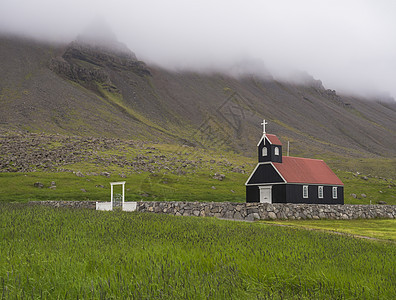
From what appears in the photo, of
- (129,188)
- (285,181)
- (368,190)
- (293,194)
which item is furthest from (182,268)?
(368,190)

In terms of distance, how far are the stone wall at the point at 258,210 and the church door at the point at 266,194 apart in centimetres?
639

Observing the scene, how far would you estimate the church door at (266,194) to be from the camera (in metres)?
44.5

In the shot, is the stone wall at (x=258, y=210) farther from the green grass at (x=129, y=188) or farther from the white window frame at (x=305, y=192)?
the green grass at (x=129, y=188)

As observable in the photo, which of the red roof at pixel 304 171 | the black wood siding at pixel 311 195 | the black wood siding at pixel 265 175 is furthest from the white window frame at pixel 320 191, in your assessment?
the black wood siding at pixel 265 175

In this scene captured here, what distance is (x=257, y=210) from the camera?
35.0 m

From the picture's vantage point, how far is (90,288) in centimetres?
694

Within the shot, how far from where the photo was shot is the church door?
44.5m

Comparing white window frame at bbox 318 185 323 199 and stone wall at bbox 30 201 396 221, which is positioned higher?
white window frame at bbox 318 185 323 199

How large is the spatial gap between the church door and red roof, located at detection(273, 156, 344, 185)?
2.59 metres

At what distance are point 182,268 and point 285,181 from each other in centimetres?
3569

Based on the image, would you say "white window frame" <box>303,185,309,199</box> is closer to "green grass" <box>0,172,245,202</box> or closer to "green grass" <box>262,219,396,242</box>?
"green grass" <box>262,219,396,242</box>

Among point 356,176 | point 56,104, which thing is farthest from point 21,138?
point 356,176

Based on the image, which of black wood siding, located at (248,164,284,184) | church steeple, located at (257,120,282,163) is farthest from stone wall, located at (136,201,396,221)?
church steeple, located at (257,120,282,163)

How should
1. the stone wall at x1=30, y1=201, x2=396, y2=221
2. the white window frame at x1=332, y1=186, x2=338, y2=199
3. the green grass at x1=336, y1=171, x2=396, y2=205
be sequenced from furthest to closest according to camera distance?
the green grass at x1=336, y1=171, x2=396, y2=205
the white window frame at x1=332, y1=186, x2=338, y2=199
the stone wall at x1=30, y1=201, x2=396, y2=221
